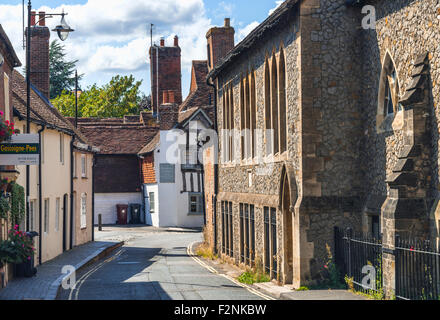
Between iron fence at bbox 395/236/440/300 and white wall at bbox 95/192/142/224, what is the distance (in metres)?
38.9

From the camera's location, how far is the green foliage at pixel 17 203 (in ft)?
61.2

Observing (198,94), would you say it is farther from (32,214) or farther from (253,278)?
(253,278)

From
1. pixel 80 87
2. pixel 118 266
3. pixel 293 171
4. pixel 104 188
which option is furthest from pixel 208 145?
pixel 80 87

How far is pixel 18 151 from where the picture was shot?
1658 centimetres

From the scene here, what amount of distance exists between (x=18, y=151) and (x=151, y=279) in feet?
17.5

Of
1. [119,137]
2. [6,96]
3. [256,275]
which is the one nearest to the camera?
[6,96]

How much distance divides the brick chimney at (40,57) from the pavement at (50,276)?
7911mm

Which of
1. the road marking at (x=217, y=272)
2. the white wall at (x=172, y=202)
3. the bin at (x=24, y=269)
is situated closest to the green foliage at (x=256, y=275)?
the road marking at (x=217, y=272)

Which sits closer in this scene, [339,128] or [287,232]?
[339,128]

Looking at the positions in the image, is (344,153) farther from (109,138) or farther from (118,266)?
(109,138)

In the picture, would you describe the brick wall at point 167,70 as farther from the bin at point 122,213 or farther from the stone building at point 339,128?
the stone building at point 339,128

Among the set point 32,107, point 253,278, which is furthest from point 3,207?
point 32,107

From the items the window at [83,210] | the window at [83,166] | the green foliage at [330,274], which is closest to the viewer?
the green foliage at [330,274]
